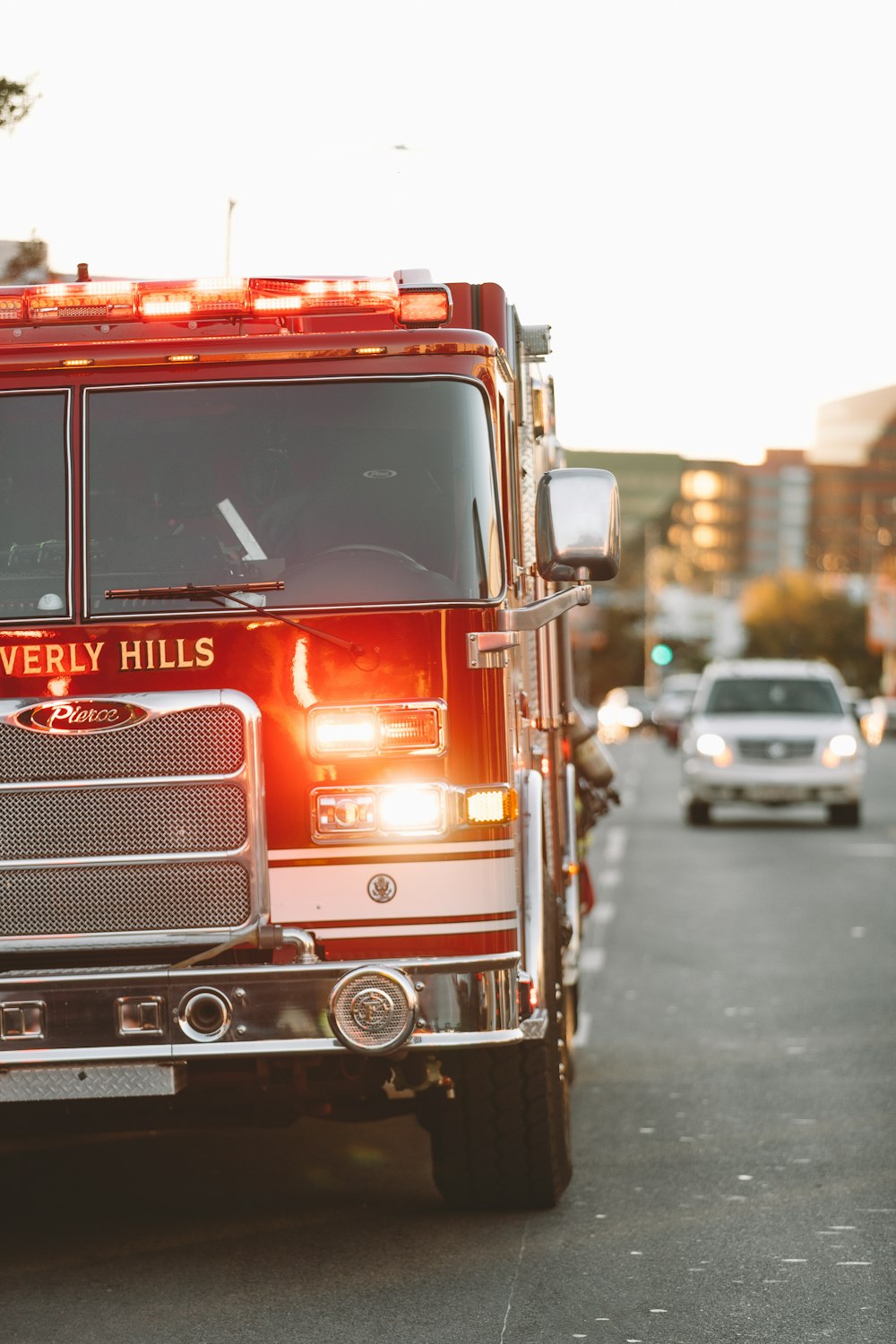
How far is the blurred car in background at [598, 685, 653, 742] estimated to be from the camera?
78.4 meters

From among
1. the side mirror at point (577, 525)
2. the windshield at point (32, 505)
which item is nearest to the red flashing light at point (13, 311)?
the windshield at point (32, 505)

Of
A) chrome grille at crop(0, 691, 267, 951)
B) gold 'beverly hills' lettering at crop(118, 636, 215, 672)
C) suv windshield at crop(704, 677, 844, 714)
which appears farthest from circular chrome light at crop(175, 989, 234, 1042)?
suv windshield at crop(704, 677, 844, 714)

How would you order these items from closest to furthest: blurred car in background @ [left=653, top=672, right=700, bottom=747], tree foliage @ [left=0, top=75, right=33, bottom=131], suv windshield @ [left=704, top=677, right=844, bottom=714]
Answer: tree foliage @ [left=0, top=75, right=33, bottom=131], suv windshield @ [left=704, top=677, right=844, bottom=714], blurred car in background @ [left=653, top=672, right=700, bottom=747]

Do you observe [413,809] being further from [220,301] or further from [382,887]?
[220,301]

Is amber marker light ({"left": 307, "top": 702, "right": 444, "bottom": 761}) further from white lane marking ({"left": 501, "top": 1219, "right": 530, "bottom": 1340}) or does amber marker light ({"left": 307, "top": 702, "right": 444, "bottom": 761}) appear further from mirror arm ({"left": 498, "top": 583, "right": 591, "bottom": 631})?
white lane marking ({"left": 501, "top": 1219, "right": 530, "bottom": 1340})

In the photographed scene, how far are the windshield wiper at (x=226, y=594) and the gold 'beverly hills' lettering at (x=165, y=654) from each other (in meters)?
0.12

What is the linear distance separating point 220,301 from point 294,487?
576mm

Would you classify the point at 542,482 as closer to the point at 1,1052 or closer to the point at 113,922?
the point at 113,922

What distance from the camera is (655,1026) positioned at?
11.2 meters

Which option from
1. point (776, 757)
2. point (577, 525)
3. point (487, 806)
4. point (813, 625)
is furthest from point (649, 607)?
point (487, 806)

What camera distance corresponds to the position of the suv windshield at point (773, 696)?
87.6 ft

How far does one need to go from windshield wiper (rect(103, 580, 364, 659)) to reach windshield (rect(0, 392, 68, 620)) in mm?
187

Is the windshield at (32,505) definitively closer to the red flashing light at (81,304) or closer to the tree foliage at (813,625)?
the red flashing light at (81,304)

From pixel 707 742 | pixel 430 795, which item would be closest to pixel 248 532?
pixel 430 795
